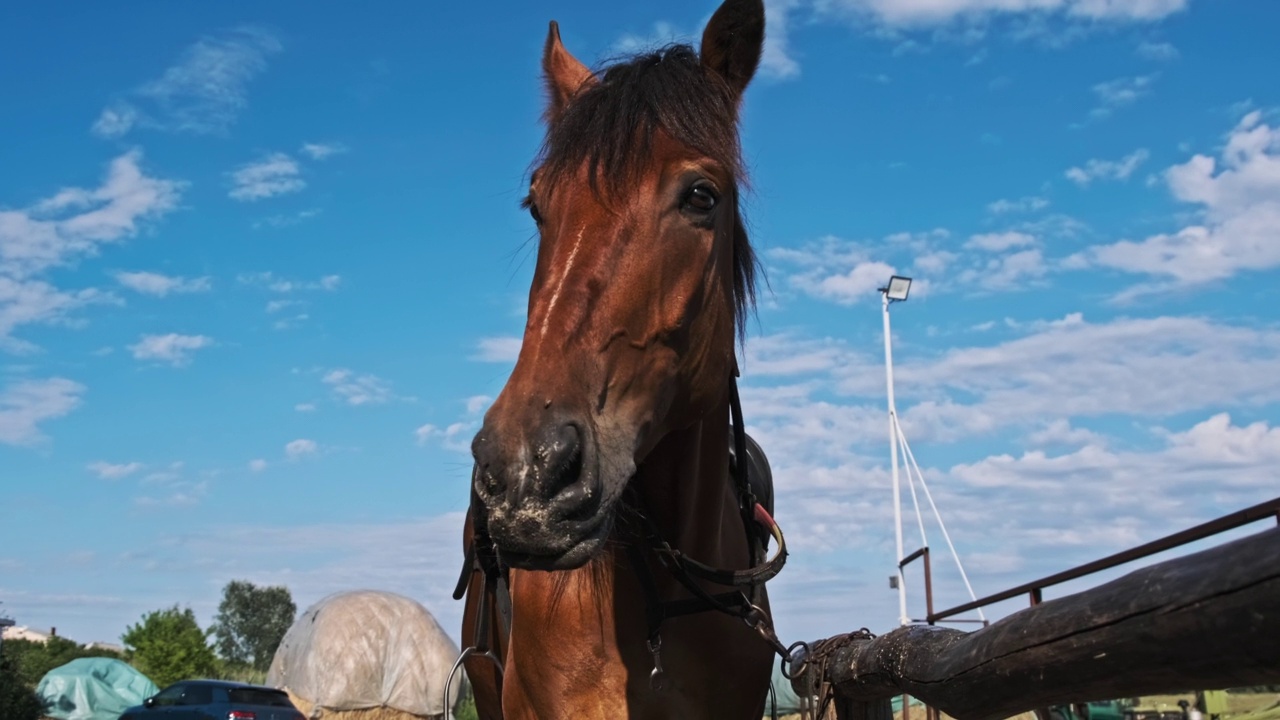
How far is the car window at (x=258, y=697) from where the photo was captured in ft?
64.0

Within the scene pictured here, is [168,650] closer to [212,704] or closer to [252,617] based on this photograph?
[212,704]

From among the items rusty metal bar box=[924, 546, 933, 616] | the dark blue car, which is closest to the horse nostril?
rusty metal bar box=[924, 546, 933, 616]

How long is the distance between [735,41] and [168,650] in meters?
32.9

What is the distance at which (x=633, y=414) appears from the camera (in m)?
2.71

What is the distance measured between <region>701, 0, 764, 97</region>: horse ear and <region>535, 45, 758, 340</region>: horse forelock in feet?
0.36

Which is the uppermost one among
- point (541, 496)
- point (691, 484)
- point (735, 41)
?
point (735, 41)

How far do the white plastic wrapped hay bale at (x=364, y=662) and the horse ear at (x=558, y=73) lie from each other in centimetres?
2453

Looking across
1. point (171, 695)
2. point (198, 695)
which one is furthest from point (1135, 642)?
point (171, 695)

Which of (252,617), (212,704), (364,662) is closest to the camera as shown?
(212,704)

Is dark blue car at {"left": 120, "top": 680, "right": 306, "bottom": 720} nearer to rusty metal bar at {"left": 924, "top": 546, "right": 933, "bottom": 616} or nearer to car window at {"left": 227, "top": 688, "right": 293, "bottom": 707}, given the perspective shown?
car window at {"left": 227, "top": 688, "right": 293, "bottom": 707}

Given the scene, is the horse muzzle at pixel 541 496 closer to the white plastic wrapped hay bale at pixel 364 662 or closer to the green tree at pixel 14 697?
the green tree at pixel 14 697

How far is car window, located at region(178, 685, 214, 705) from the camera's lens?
752 inches

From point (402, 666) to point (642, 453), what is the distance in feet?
91.1

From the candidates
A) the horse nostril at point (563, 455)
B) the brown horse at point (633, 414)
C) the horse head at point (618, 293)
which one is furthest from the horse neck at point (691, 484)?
the horse nostril at point (563, 455)
